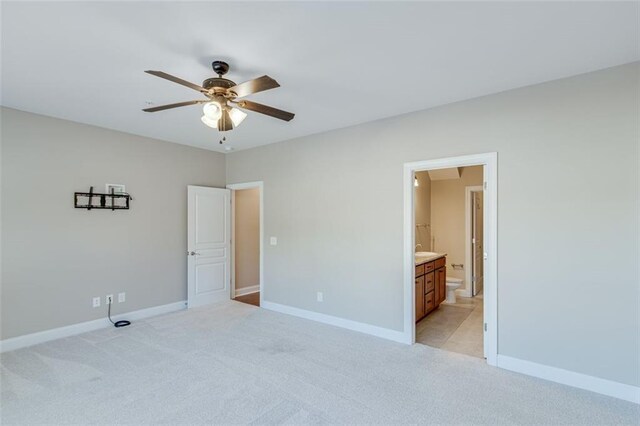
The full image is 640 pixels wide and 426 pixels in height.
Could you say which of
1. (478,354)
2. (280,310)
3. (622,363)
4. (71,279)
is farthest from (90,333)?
(622,363)

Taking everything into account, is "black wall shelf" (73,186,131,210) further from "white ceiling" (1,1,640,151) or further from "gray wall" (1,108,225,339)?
"white ceiling" (1,1,640,151)

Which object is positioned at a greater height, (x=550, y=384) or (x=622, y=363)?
(x=622, y=363)

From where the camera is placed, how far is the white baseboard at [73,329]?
353 centimetres

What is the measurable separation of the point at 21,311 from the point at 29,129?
2.06 meters

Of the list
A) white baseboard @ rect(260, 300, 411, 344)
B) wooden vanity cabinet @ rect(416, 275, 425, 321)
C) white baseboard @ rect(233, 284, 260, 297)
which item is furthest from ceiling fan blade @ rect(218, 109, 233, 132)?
white baseboard @ rect(233, 284, 260, 297)

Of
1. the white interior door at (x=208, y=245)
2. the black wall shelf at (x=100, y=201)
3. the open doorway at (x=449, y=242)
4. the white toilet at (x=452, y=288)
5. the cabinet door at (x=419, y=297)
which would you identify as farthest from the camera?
the white toilet at (x=452, y=288)

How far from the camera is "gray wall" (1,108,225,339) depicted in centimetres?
359

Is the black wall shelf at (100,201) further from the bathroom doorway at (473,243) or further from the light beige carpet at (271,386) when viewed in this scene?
the bathroom doorway at (473,243)

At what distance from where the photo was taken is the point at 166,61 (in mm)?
2486

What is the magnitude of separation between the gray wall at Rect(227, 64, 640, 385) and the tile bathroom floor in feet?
1.54

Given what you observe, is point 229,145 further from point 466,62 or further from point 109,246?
point 466,62

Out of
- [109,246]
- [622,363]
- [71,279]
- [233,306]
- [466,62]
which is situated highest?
[466,62]

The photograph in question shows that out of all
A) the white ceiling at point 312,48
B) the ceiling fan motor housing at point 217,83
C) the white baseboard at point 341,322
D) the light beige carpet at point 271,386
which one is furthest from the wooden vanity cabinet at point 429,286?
the ceiling fan motor housing at point 217,83

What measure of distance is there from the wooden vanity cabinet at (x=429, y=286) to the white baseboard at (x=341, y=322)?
2.11ft
